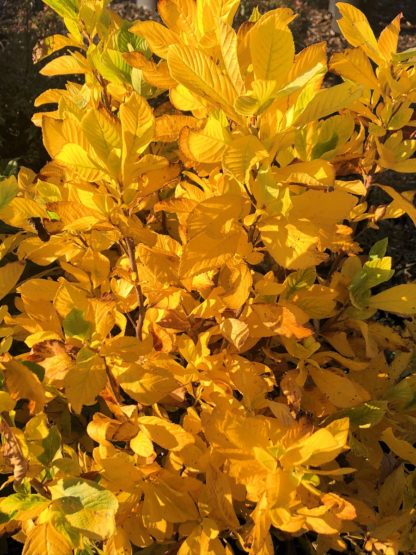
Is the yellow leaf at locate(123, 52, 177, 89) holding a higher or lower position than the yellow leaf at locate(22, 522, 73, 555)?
higher

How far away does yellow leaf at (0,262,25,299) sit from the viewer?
1.08 metres

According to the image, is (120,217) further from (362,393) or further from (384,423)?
(384,423)

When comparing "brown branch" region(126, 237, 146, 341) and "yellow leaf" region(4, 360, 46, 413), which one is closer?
"yellow leaf" region(4, 360, 46, 413)

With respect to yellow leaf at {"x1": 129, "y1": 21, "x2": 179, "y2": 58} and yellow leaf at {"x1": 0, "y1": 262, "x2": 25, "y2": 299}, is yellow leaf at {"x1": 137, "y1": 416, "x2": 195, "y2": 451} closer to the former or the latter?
yellow leaf at {"x1": 0, "y1": 262, "x2": 25, "y2": 299}

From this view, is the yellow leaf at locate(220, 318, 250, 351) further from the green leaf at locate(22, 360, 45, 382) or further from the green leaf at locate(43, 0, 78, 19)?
the green leaf at locate(43, 0, 78, 19)

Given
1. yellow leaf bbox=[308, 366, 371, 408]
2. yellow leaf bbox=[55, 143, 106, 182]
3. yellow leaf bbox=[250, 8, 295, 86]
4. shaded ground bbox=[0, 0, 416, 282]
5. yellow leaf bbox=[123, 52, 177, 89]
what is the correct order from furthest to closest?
shaded ground bbox=[0, 0, 416, 282], yellow leaf bbox=[308, 366, 371, 408], yellow leaf bbox=[123, 52, 177, 89], yellow leaf bbox=[55, 143, 106, 182], yellow leaf bbox=[250, 8, 295, 86]

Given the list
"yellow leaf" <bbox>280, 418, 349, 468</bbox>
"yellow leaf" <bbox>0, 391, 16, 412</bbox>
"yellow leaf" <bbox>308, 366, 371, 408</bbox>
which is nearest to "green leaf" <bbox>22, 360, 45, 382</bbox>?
"yellow leaf" <bbox>0, 391, 16, 412</bbox>

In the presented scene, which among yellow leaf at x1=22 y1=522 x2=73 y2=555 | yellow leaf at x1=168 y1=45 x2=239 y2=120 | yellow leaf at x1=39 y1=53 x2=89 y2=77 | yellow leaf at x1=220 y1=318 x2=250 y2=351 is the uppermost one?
yellow leaf at x1=39 y1=53 x2=89 y2=77

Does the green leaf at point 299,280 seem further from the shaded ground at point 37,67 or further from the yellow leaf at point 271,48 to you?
the shaded ground at point 37,67

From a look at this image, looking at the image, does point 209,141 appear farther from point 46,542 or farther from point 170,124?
point 46,542

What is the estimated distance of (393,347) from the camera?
4.54ft

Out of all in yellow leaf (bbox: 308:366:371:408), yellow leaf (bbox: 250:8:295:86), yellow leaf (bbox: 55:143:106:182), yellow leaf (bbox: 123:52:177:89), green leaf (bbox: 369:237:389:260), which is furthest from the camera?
green leaf (bbox: 369:237:389:260)

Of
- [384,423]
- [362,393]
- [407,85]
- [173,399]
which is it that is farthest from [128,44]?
[384,423]

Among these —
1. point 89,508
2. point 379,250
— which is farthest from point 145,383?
point 379,250
